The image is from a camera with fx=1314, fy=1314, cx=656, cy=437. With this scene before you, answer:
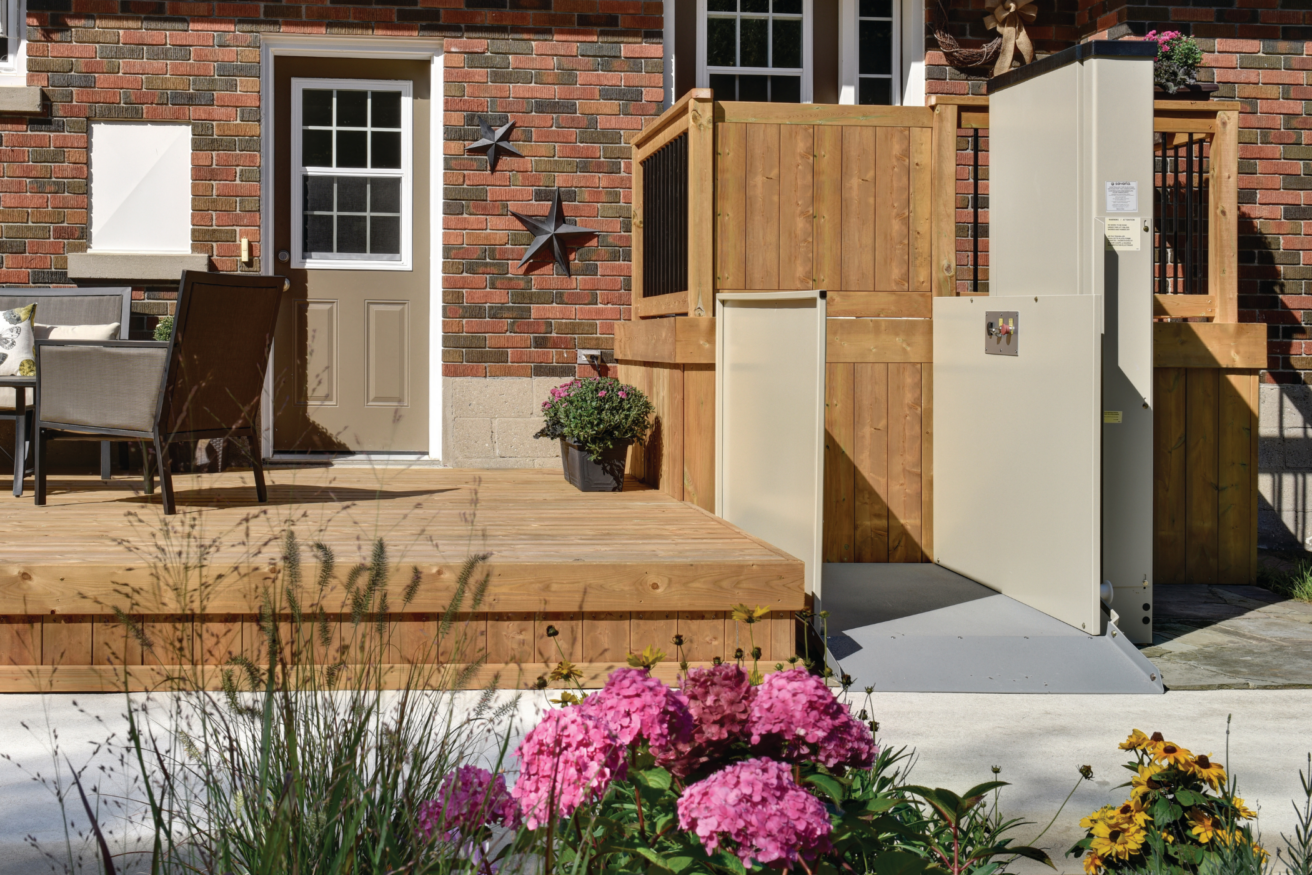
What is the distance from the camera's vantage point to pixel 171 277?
6746 millimetres

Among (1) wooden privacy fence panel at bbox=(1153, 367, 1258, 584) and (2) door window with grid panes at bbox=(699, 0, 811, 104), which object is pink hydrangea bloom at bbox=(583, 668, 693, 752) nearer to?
(1) wooden privacy fence panel at bbox=(1153, 367, 1258, 584)

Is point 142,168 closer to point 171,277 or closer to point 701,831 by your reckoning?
point 171,277

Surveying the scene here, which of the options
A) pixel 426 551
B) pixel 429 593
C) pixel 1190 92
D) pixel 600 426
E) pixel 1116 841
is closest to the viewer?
pixel 1116 841

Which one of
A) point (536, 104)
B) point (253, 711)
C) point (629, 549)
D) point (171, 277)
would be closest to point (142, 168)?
point (171, 277)

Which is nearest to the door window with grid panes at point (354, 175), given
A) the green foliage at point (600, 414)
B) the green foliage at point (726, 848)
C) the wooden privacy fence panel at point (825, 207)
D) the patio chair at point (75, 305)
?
the patio chair at point (75, 305)

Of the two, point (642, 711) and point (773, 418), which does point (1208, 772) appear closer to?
point (642, 711)

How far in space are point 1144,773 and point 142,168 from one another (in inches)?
243

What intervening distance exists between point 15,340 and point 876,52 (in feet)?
15.3

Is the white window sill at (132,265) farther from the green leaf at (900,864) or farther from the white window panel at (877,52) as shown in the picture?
the green leaf at (900,864)

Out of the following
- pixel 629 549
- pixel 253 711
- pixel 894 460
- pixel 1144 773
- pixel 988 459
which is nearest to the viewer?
pixel 253 711

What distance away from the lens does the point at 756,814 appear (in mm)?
1440

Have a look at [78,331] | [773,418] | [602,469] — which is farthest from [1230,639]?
[78,331]

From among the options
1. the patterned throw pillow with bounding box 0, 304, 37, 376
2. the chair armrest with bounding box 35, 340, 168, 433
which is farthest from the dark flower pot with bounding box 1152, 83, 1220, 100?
the patterned throw pillow with bounding box 0, 304, 37, 376

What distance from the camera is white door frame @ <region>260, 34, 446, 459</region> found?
687 cm
